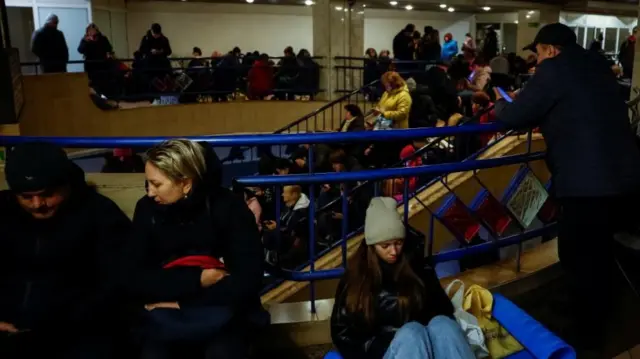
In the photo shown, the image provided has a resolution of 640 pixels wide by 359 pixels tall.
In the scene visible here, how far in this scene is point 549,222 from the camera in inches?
177

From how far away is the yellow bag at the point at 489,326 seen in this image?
2.91m

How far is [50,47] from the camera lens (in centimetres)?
1121

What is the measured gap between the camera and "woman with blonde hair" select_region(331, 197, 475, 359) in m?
2.77

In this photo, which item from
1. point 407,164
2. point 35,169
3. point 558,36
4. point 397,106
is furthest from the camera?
point 397,106

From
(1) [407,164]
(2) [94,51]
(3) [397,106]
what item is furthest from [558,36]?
(2) [94,51]

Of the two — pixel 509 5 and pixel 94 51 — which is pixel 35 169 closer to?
pixel 94 51

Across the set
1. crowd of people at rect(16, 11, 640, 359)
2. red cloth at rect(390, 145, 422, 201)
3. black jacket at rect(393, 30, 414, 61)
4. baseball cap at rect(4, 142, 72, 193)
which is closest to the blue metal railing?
crowd of people at rect(16, 11, 640, 359)

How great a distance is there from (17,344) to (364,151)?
4787 millimetres

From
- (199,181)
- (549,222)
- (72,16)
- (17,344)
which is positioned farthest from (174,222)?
(72,16)

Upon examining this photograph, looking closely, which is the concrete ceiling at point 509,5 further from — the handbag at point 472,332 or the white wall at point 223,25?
the handbag at point 472,332

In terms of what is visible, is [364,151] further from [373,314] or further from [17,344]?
[17,344]

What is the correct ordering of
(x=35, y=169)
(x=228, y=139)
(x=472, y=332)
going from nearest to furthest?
(x=35, y=169) < (x=472, y=332) < (x=228, y=139)

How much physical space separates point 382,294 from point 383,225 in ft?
0.95

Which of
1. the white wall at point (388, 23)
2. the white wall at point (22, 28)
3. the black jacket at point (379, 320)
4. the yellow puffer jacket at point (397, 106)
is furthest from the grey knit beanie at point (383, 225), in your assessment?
the white wall at point (388, 23)
